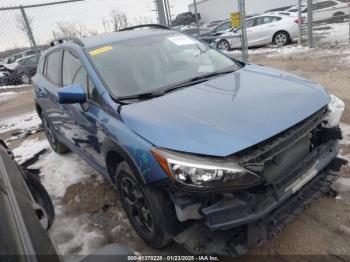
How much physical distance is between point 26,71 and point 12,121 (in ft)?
25.3

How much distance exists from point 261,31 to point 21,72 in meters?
11.0

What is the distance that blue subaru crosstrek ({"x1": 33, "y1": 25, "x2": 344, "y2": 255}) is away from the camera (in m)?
2.27

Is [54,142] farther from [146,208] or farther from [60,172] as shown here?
[146,208]

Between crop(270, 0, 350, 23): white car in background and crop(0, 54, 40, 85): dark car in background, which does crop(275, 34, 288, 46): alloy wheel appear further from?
crop(0, 54, 40, 85): dark car in background

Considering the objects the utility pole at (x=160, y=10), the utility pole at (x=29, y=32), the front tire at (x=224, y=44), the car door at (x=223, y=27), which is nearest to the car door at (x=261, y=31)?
the front tire at (x=224, y=44)

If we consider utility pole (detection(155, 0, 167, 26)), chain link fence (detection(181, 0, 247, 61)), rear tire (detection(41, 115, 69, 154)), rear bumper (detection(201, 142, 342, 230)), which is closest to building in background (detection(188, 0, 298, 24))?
chain link fence (detection(181, 0, 247, 61))

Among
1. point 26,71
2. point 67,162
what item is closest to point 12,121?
point 67,162

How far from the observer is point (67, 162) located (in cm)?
525

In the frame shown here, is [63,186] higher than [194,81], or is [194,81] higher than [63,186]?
[194,81]

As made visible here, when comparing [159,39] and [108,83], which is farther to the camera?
[159,39]

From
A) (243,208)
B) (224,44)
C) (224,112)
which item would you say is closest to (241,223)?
(243,208)

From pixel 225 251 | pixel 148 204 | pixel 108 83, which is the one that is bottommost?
pixel 225 251

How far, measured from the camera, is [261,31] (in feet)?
47.6

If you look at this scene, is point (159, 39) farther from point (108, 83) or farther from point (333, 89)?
point (333, 89)
